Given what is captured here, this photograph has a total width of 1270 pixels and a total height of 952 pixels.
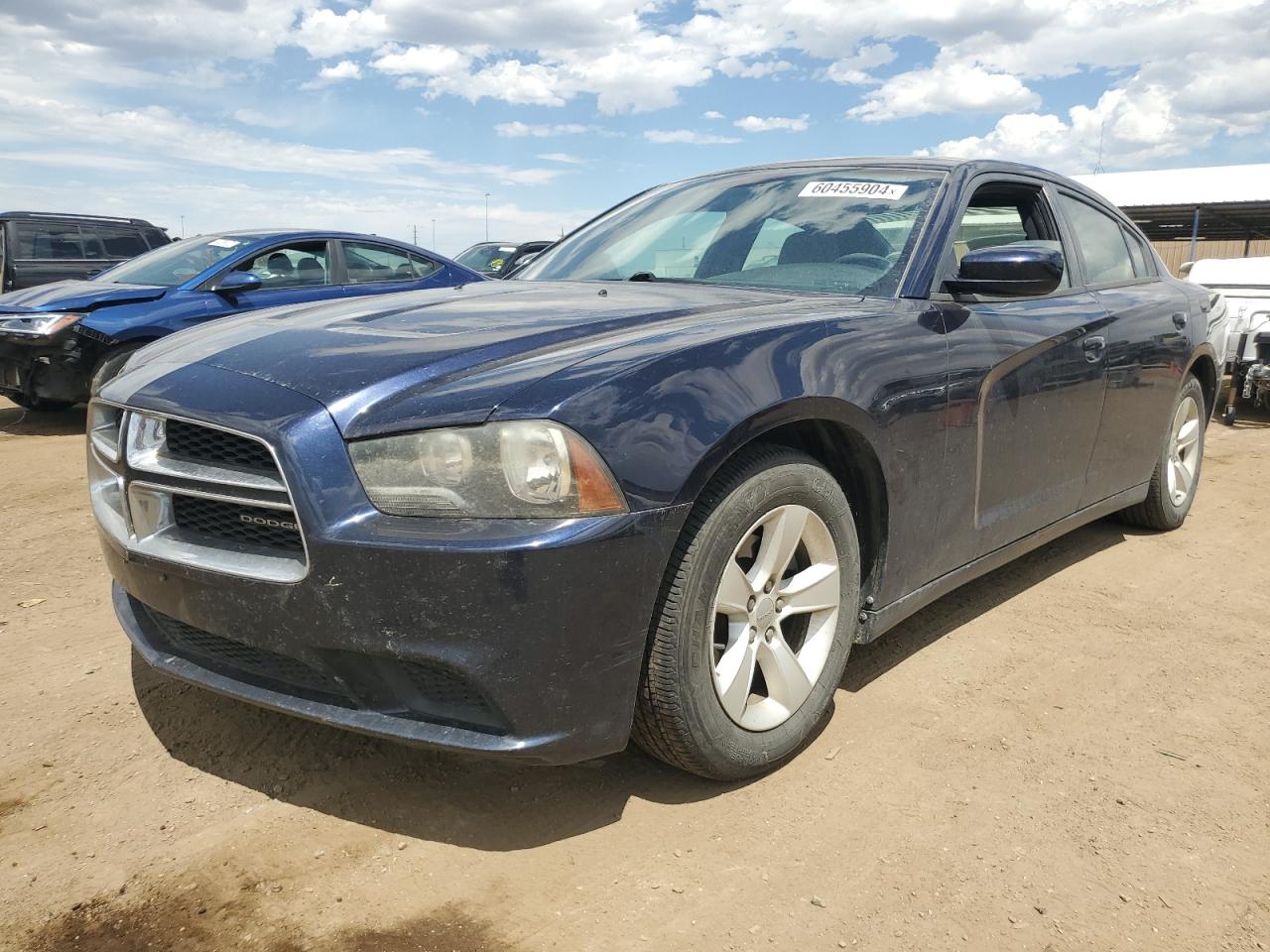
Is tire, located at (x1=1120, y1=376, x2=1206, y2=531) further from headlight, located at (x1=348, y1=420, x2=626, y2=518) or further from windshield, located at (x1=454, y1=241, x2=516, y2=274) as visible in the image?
windshield, located at (x1=454, y1=241, x2=516, y2=274)

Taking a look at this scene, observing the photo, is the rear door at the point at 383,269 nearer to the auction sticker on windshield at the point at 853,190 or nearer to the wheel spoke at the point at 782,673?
the auction sticker on windshield at the point at 853,190

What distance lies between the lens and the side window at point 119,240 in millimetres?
11930

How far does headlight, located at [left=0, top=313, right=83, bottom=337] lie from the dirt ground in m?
4.72

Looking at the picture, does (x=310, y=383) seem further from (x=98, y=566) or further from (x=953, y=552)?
(x=98, y=566)

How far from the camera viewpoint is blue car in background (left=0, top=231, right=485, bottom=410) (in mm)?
7297

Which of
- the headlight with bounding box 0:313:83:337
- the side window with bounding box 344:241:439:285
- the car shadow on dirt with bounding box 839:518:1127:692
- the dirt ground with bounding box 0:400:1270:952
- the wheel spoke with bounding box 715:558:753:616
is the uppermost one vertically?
the side window with bounding box 344:241:439:285

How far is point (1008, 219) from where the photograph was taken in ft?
12.2

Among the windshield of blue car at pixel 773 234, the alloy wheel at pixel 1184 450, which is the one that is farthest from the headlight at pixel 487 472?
the alloy wheel at pixel 1184 450

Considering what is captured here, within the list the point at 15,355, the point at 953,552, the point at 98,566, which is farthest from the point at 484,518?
the point at 15,355

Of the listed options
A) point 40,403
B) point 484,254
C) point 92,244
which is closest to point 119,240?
point 92,244

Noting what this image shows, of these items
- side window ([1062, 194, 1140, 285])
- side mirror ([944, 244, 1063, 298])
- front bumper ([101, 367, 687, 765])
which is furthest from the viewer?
side window ([1062, 194, 1140, 285])

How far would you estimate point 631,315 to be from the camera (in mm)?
2562

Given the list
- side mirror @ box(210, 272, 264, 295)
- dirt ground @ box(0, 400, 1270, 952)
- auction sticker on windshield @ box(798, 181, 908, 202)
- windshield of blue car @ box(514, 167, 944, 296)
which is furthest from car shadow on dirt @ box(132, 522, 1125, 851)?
side mirror @ box(210, 272, 264, 295)

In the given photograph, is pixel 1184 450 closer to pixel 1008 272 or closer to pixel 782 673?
pixel 1008 272
